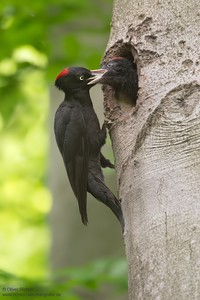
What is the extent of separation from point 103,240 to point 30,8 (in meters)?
2.31

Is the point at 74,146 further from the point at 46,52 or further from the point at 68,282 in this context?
the point at 46,52

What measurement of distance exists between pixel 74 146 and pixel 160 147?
5.04 ft

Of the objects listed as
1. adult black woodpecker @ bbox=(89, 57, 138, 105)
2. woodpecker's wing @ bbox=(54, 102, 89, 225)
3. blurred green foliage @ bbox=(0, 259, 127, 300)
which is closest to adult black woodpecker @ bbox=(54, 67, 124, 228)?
woodpecker's wing @ bbox=(54, 102, 89, 225)

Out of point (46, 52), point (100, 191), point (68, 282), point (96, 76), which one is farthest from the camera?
point (46, 52)

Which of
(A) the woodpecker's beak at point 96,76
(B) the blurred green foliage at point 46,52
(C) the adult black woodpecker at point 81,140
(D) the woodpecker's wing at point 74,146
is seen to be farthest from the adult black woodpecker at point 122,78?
(B) the blurred green foliage at point 46,52

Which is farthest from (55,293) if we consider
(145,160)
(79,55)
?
(79,55)

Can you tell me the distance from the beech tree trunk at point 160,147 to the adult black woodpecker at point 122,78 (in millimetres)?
147

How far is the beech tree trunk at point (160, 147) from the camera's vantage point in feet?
9.71

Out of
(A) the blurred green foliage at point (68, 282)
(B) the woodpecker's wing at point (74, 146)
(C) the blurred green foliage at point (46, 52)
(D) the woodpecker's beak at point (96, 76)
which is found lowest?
(A) the blurred green foliage at point (68, 282)

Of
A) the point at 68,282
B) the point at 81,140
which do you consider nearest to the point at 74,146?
the point at 81,140

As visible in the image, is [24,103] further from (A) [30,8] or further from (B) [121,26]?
(B) [121,26]

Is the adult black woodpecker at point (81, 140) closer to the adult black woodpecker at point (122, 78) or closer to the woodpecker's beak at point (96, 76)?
the woodpecker's beak at point (96, 76)

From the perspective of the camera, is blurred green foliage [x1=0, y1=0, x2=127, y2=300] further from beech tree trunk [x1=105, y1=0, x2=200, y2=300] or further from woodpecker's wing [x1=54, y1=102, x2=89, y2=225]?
beech tree trunk [x1=105, y1=0, x2=200, y2=300]

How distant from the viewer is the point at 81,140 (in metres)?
4.82
